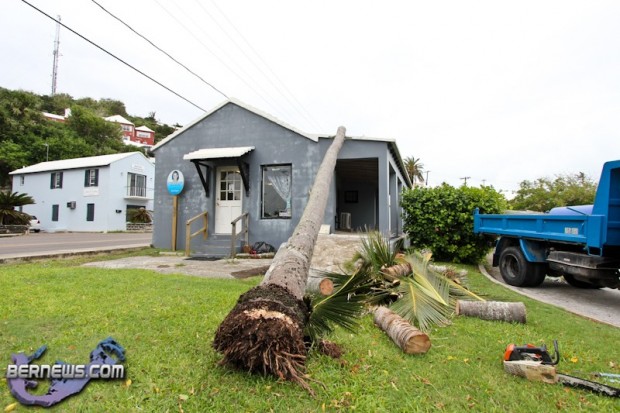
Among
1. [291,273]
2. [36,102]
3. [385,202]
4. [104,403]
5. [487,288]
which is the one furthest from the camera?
[36,102]

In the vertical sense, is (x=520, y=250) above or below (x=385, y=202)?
below

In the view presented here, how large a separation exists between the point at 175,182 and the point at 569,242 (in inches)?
405

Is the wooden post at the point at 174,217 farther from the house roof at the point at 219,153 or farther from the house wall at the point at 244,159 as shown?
the house roof at the point at 219,153

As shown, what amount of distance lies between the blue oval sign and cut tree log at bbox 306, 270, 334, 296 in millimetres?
7458

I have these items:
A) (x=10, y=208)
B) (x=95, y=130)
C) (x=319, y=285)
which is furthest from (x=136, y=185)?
(x=319, y=285)

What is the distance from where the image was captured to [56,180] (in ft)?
105

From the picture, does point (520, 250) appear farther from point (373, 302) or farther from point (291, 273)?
point (291, 273)

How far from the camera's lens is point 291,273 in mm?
3021

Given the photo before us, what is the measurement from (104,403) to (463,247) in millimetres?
9611

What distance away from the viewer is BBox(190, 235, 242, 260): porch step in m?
9.77

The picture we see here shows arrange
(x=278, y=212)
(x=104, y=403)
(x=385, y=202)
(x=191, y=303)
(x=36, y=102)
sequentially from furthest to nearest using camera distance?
(x=36, y=102), (x=278, y=212), (x=385, y=202), (x=191, y=303), (x=104, y=403)

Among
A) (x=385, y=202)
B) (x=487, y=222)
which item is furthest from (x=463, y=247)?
(x=385, y=202)

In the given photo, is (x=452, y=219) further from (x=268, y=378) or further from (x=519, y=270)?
(x=268, y=378)

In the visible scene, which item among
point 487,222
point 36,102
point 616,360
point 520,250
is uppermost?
point 36,102
